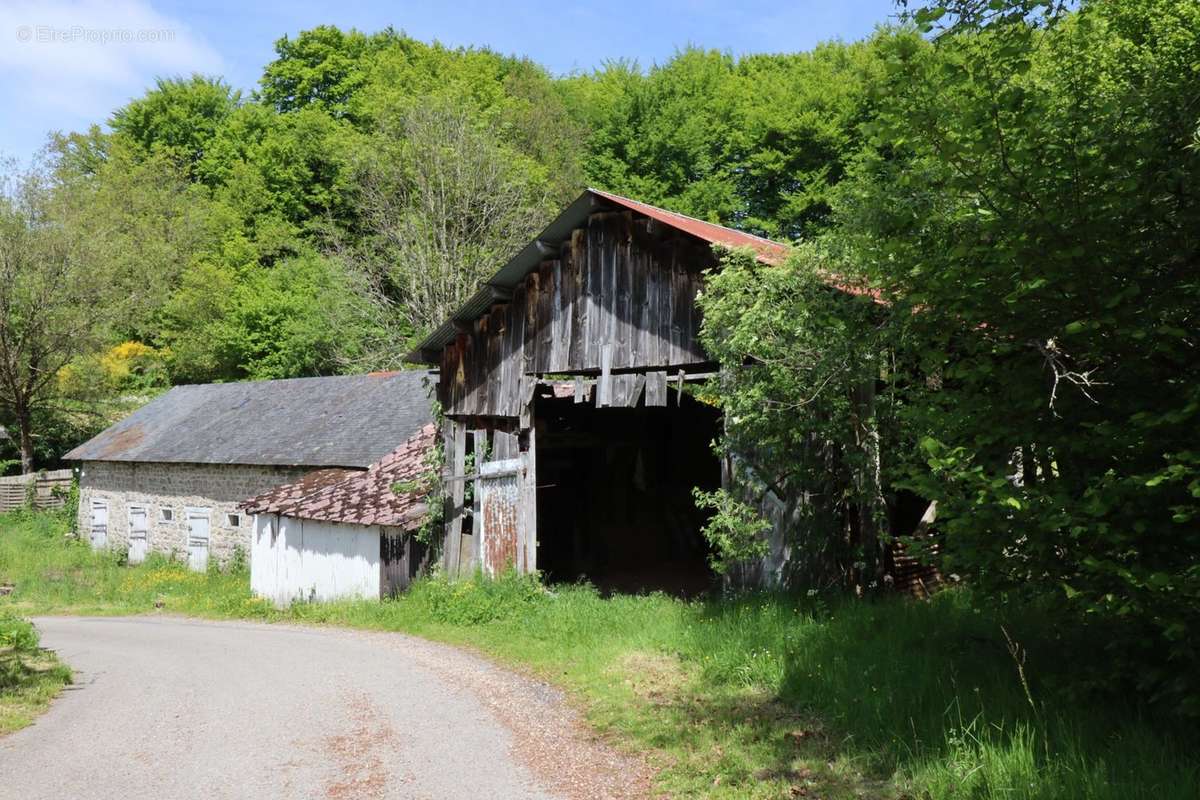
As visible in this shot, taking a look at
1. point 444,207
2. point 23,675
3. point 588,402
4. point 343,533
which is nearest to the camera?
point 23,675

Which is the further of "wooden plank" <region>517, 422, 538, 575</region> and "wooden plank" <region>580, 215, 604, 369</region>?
"wooden plank" <region>517, 422, 538, 575</region>

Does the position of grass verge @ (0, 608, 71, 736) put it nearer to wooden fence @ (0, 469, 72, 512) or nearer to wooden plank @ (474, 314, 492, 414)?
wooden plank @ (474, 314, 492, 414)

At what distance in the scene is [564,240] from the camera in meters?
14.0

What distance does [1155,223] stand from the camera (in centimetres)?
554

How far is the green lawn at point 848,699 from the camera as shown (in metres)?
5.43

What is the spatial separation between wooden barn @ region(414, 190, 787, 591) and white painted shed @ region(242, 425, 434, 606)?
1210 mm

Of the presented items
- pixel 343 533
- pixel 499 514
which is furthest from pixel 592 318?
pixel 343 533

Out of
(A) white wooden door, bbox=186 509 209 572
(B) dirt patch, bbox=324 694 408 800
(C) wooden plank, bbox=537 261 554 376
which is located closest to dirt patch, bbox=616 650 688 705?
(B) dirt patch, bbox=324 694 408 800

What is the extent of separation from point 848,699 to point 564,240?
8.76m

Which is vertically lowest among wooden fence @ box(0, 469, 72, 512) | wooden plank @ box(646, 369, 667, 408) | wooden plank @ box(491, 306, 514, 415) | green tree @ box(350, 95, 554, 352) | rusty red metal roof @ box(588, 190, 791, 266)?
wooden fence @ box(0, 469, 72, 512)

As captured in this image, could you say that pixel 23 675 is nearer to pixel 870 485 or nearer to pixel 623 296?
pixel 623 296

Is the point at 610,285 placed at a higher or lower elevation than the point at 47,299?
lower

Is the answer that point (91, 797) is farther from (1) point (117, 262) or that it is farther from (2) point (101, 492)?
(1) point (117, 262)

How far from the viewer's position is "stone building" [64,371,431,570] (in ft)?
73.7
